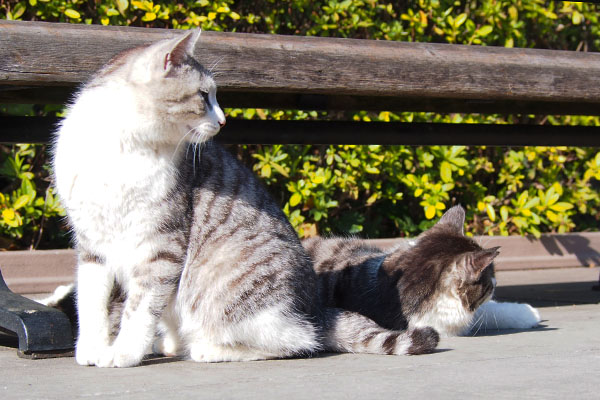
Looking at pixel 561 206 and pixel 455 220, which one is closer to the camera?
pixel 455 220

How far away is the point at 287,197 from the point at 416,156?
3.21 feet

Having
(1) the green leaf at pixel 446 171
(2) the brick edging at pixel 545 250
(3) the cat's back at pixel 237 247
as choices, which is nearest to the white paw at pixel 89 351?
(3) the cat's back at pixel 237 247

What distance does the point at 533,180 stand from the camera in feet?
20.2

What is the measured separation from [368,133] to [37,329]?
1.78 meters

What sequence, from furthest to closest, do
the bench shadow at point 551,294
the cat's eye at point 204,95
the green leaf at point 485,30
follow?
the green leaf at point 485,30 → the bench shadow at point 551,294 → the cat's eye at point 204,95

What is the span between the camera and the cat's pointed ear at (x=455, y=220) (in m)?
3.45

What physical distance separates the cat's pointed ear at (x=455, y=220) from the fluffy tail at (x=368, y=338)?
2.85 ft

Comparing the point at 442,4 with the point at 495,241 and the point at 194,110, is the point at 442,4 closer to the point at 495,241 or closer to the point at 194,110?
the point at 495,241

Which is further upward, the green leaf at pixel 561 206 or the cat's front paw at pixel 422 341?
the cat's front paw at pixel 422 341

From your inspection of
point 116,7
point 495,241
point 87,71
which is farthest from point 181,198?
point 495,241

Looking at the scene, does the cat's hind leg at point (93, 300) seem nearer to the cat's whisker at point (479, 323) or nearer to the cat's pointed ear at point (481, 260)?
the cat's pointed ear at point (481, 260)

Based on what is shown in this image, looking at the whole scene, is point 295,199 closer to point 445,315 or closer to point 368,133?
point 368,133

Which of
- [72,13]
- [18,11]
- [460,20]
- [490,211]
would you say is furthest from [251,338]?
[460,20]

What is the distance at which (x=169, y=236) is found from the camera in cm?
244
